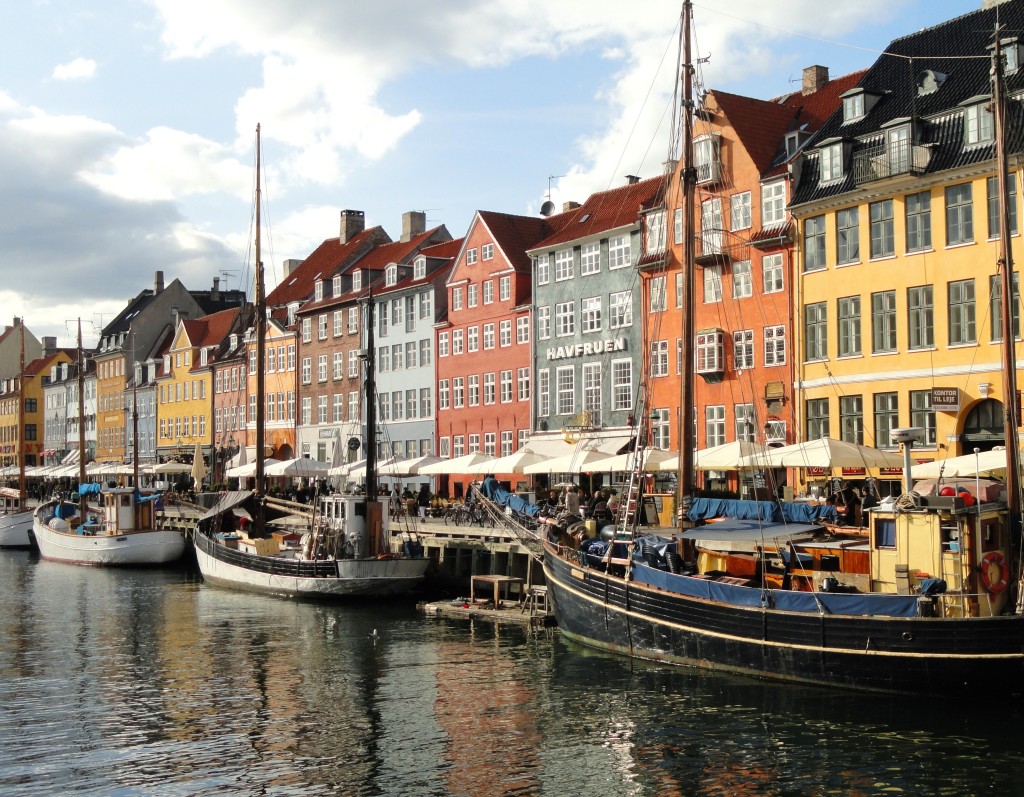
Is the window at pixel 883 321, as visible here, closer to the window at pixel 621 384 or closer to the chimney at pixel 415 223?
the window at pixel 621 384

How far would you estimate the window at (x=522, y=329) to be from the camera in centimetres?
5756

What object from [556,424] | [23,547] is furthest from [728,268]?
[23,547]

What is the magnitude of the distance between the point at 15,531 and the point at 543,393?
33567mm

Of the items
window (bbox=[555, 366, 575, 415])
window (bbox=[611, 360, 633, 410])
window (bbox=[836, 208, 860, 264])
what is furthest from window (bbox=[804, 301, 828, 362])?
window (bbox=[555, 366, 575, 415])

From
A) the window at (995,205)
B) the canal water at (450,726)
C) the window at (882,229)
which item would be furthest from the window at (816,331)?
the canal water at (450,726)

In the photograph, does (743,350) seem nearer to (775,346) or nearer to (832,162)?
(775,346)

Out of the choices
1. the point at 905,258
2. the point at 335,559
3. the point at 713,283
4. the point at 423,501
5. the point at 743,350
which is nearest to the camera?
the point at 335,559

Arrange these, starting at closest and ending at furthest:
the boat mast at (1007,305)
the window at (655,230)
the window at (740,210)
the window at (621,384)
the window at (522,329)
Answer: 1. the boat mast at (1007,305)
2. the window at (740,210)
3. the window at (655,230)
4. the window at (621,384)
5. the window at (522,329)

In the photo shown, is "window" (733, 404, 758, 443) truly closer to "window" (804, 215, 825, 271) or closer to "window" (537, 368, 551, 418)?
"window" (804, 215, 825, 271)

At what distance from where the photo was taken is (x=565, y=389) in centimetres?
5422

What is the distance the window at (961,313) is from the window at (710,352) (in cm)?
946

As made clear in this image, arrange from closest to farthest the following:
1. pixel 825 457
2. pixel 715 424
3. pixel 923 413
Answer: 1. pixel 825 457
2. pixel 923 413
3. pixel 715 424

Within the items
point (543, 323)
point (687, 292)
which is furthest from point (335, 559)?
point (543, 323)

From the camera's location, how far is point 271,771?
59.3 feet
